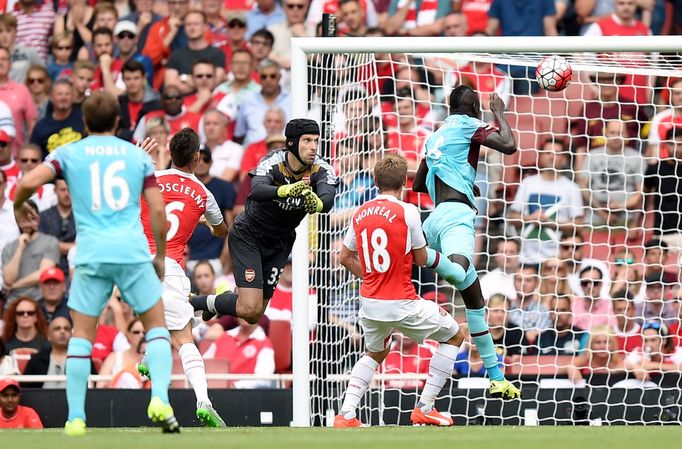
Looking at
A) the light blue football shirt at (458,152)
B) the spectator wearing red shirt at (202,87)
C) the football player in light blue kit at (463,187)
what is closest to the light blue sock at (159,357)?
the football player in light blue kit at (463,187)

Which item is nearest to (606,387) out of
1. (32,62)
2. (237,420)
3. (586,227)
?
(586,227)

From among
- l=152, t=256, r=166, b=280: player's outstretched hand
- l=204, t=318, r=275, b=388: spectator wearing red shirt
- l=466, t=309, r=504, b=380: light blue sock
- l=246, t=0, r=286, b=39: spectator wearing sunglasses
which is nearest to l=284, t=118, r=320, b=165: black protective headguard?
l=466, t=309, r=504, b=380: light blue sock

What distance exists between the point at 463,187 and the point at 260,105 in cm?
584

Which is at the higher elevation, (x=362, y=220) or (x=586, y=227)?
(x=362, y=220)

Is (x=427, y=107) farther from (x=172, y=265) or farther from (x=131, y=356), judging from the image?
(x=172, y=265)

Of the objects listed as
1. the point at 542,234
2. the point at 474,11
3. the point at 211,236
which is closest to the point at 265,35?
the point at 474,11

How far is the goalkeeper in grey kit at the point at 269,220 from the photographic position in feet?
35.8

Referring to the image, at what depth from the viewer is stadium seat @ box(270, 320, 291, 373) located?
1453 centimetres

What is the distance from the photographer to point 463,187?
11250mm

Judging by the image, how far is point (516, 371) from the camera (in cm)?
1390

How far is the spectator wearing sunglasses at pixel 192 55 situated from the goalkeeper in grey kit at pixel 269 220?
562 cm

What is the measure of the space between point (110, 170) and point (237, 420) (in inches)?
198

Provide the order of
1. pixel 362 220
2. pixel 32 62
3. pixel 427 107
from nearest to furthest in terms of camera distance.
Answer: pixel 362 220 → pixel 427 107 → pixel 32 62

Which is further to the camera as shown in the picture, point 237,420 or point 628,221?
point 628,221
